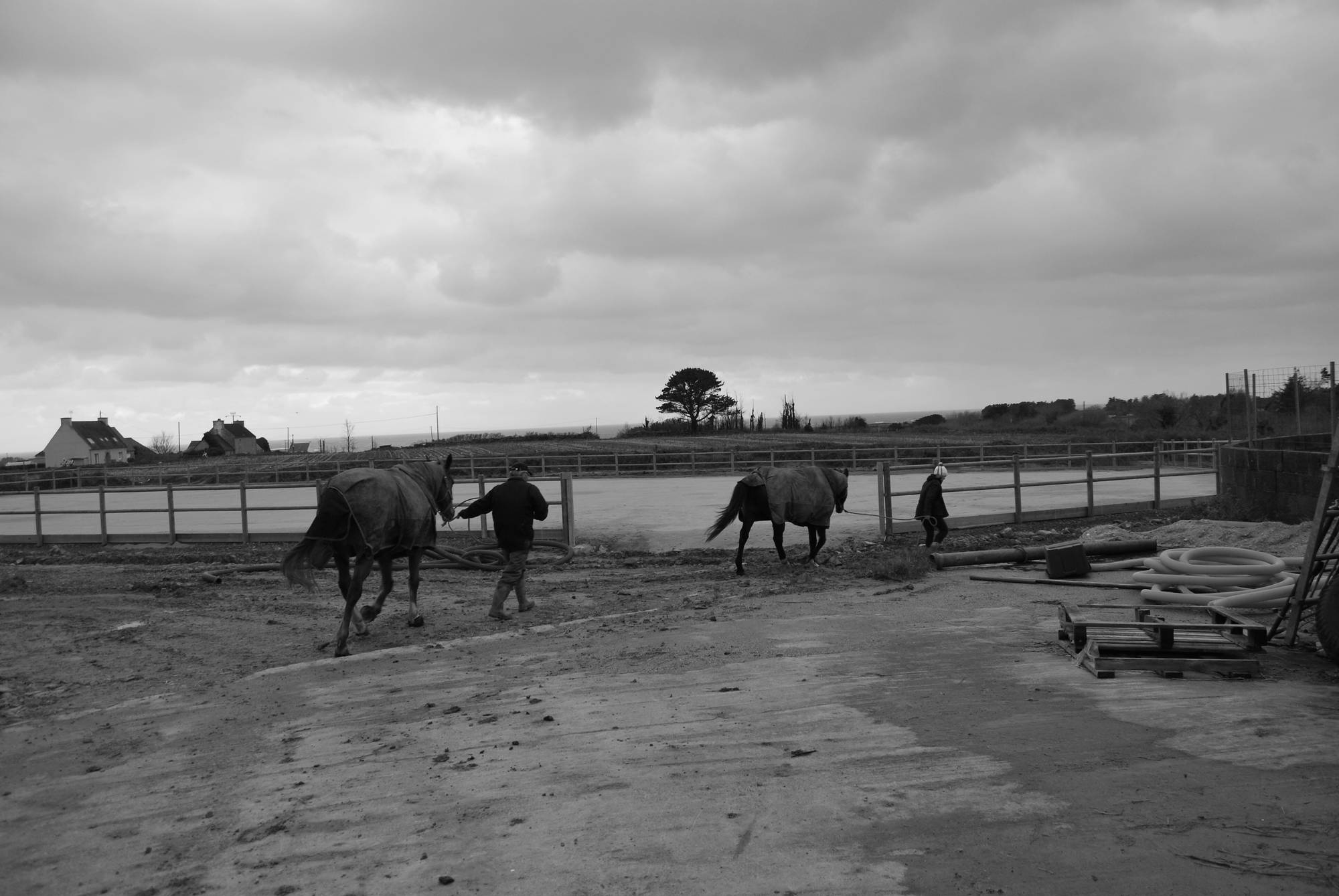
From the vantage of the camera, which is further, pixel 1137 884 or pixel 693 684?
pixel 693 684

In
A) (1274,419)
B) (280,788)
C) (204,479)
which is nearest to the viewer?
(280,788)

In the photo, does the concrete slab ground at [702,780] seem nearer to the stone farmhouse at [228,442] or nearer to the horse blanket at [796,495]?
the horse blanket at [796,495]

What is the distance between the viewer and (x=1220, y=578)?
25.8 feet

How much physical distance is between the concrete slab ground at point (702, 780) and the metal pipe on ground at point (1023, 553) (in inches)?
170

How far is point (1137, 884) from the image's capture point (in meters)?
3.19

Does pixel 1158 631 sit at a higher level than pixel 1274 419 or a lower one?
lower

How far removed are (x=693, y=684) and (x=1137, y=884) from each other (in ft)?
10.3

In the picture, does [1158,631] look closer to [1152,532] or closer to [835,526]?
[1152,532]

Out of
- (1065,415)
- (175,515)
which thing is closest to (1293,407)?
(175,515)

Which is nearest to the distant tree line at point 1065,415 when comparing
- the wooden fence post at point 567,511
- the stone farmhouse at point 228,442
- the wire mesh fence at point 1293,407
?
the wire mesh fence at point 1293,407

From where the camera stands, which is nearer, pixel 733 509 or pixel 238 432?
pixel 733 509

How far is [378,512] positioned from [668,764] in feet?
14.2

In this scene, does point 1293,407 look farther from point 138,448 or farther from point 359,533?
point 138,448

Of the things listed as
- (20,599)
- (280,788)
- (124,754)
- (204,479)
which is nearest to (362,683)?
(124,754)
